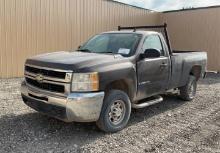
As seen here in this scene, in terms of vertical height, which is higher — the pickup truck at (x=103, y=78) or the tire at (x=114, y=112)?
the pickup truck at (x=103, y=78)

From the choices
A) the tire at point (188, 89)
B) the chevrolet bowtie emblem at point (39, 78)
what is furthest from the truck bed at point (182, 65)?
the chevrolet bowtie emblem at point (39, 78)

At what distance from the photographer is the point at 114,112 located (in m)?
5.32

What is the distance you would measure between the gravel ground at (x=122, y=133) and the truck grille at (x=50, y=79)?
2.59 feet

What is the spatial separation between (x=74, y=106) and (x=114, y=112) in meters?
0.98

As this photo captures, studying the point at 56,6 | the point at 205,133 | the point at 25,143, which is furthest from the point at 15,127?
the point at 56,6

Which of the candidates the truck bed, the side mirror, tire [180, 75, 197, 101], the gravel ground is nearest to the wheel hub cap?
the gravel ground

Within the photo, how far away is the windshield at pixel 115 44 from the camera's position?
581 centimetres

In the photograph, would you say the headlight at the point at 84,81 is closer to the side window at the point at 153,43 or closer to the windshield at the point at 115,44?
the windshield at the point at 115,44

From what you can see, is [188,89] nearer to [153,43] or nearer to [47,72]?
[153,43]

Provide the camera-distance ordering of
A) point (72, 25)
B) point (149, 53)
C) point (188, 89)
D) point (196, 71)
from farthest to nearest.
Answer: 1. point (72, 25)
2. point (196, 71)
3. point (188, 89)
4. point (149, 53)

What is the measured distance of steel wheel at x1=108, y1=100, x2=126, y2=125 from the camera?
5.27 metres

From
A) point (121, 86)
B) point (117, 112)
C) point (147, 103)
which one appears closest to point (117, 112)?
point (117, 112)

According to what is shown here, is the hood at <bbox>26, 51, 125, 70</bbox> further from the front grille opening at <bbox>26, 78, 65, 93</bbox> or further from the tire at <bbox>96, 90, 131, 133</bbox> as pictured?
the tire at <bbox>96, 90, 131, 133</bbox>

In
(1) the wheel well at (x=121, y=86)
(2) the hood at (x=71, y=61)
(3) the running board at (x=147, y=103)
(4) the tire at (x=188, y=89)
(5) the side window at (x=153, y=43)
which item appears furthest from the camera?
(4) the tire at (x=188, y=89)
